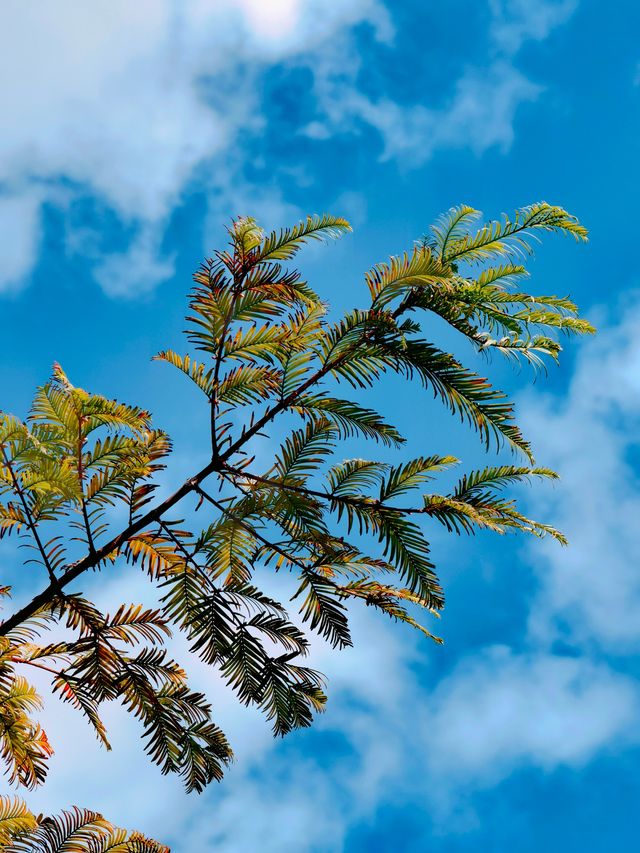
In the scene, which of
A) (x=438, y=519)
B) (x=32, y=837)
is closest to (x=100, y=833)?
(x=32, y=837)

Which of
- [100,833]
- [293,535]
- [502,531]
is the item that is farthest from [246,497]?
[100,833]

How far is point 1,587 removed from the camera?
4.64 metres

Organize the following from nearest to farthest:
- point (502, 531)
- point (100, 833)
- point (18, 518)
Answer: point (502, 531) < point (18, 518) < point (100, 833)

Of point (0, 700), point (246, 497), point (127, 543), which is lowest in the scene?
point (0, 700)

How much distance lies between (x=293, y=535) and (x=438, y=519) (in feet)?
2.37

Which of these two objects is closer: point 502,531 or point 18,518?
point 502,531

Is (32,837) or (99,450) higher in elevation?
(99,450)

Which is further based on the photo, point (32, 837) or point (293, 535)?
point (32, 837)

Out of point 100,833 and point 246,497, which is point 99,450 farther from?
point 100,833

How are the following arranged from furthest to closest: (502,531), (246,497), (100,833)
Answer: (100,833), (246,497), (502,531)

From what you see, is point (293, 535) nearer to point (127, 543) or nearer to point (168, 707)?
point (127, 543)

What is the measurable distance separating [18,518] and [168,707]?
1319 mm

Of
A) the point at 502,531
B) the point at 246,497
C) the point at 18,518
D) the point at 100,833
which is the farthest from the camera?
the point at 100,833

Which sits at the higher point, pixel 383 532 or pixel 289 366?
pixel 289 366
